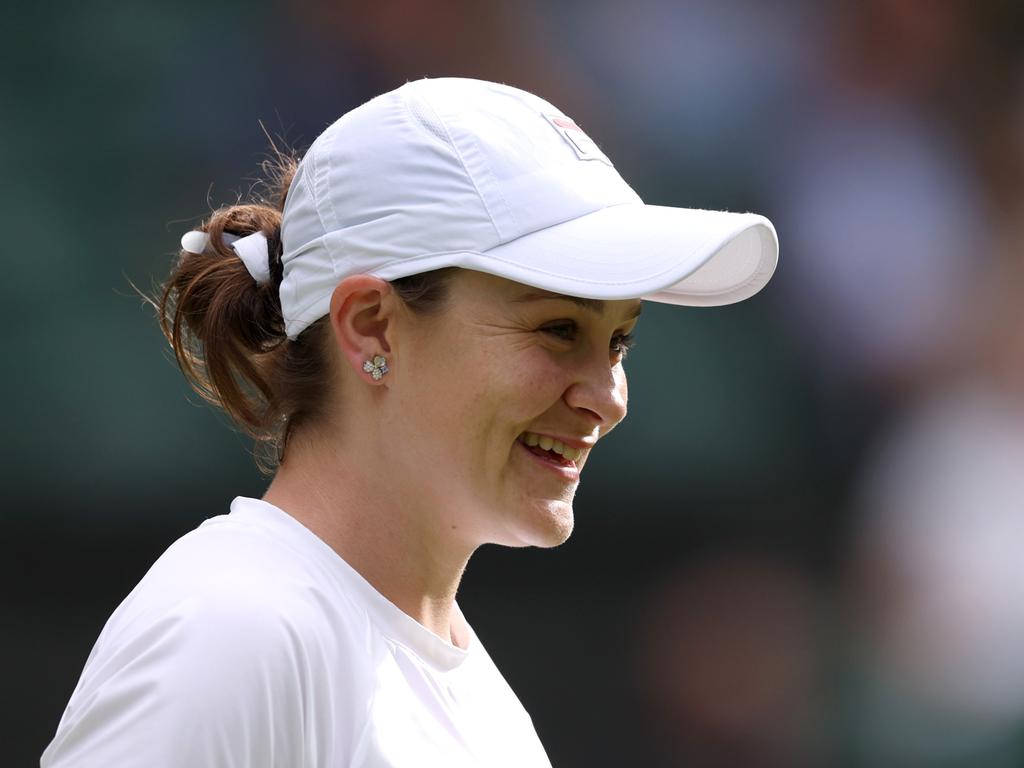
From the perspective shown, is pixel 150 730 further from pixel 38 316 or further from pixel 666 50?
pixel 666 50

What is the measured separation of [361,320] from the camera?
4.20 feet

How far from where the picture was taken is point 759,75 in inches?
144

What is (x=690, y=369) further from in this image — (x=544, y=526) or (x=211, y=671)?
(x=211, y=671)

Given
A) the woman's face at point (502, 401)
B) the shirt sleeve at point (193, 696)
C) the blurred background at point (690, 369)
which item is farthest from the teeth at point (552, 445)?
the blurred background at point (690, 369)

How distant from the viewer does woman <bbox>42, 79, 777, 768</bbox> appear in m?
1.20

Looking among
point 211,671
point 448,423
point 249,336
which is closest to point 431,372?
point 448,423

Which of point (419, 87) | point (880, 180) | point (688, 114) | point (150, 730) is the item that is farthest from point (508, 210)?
point (880, 180)

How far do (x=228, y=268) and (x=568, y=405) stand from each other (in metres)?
0.42

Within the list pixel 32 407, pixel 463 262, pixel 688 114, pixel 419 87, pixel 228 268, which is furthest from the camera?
pixel 688 114

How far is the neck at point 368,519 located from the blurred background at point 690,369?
1.99m

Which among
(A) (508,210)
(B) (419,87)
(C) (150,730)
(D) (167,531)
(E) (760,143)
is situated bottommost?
(D) (167,531)

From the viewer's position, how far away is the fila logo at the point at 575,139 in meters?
1.33

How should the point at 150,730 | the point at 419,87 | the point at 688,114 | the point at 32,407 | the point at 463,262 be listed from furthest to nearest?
the point at 688,114
the point at 32,407
the point at 419,87
the point at 463,262
the point at 150,730

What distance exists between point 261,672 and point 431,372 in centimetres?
35
